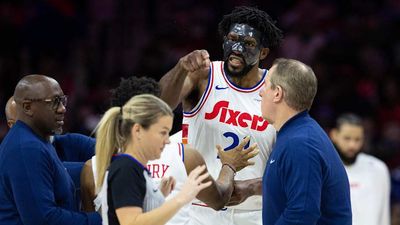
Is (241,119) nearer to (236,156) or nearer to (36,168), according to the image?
(236,156)

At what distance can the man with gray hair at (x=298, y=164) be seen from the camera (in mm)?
4410

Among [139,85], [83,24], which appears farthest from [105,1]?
[139,85]

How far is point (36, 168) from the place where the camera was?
459 centimetres

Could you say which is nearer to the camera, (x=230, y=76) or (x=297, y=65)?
(x=297, y=65)

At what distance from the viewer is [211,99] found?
5887mm

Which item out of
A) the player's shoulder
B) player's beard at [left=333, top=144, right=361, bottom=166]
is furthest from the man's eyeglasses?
the player's shoulder

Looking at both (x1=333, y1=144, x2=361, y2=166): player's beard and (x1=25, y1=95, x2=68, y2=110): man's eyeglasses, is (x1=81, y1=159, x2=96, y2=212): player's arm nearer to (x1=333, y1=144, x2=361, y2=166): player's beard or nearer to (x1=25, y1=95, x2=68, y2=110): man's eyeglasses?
(x1=25, y1=95, x2=68, y2=110): man's eyeglasses

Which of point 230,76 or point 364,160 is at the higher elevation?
point 230,76

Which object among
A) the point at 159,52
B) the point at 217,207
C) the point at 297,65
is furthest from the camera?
the point at 159,52

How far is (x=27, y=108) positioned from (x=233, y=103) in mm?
1608

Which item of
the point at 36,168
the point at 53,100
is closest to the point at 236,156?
the point at 53,100

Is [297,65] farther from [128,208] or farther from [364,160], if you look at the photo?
[364,160]

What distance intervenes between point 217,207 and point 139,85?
0.89 metres

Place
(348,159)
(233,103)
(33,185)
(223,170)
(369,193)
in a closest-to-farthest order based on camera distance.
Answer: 1. (33,185)
2. (223,170)
3. (233,103)
4. (369,193)
5. (348,159)
